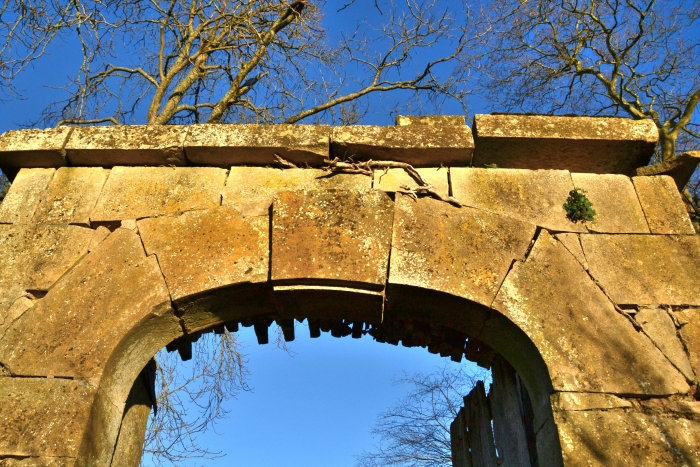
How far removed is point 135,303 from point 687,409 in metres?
2.91

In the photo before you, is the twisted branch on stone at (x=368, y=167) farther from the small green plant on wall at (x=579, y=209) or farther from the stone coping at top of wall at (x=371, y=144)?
the small green plant on wall at (x=579, y=209)

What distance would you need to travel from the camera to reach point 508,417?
482cm

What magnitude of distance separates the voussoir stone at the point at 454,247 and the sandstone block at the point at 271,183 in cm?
39

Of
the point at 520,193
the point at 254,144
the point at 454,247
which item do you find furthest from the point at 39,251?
the point at 520,193

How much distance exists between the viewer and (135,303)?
124 inches

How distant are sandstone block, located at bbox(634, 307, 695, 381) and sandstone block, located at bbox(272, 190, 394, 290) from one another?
144 cm

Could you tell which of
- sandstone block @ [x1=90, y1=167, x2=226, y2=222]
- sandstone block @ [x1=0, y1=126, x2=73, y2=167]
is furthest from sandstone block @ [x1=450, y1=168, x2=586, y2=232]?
sandstone block @ [x1=0, y1=126, x2=73, y2=167]

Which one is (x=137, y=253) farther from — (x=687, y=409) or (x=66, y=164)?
(x=687, y=409)

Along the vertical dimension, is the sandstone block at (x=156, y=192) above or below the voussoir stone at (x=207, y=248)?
above

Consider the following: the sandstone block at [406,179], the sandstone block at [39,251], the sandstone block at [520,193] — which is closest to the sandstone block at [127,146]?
the sandstone block at [39,251]

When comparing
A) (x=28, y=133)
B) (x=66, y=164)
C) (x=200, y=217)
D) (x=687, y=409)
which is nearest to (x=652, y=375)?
(x=687, y=409)

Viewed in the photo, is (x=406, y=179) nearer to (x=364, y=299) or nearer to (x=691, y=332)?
(x=364, y=299)

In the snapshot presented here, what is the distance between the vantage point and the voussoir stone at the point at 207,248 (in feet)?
10.5

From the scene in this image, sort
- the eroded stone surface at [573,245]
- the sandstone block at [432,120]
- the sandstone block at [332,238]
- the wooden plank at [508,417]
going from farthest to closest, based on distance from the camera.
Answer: the wooden plank at [508,417]
the sandstone block at [432,120]
the eroded stone surface at [573,245]
the sandstone block at [332,238]
